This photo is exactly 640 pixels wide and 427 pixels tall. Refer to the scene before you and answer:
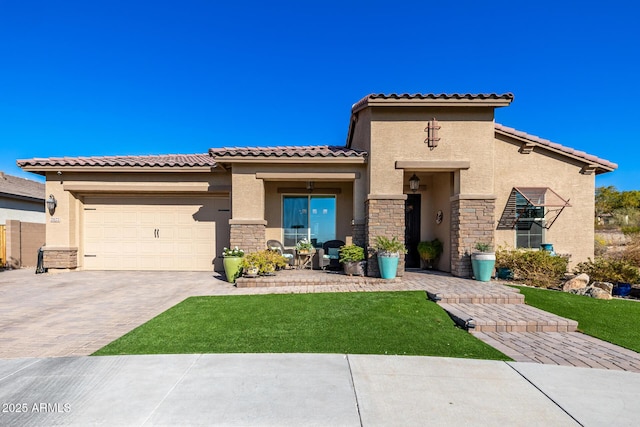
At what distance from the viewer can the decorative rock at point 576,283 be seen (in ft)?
26.6

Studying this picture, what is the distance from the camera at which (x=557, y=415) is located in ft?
9.05

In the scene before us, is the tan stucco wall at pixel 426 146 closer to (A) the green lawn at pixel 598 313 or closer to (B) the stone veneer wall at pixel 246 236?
(A) the green lawn at pixel 598 313

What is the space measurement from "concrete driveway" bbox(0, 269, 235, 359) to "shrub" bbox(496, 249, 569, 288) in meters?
7.88

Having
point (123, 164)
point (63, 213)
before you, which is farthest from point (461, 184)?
point (63, 213)

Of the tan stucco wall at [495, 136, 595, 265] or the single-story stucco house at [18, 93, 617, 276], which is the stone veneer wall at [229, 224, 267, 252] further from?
the tan stucco wall at [495, 136, 595, 265]

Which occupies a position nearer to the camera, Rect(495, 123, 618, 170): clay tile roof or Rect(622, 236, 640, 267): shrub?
Rect(622, 236, 640, 267): shrub

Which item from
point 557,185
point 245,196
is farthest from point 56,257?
point 557,185

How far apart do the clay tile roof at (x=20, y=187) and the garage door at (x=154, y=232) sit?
A: 23.9 feet

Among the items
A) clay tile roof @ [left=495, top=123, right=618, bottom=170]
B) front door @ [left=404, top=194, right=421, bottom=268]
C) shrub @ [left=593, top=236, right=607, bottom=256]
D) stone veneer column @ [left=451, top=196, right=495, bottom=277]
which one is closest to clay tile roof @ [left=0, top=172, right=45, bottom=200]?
front door @ [left=404, top=194, right=421, bottom=268]

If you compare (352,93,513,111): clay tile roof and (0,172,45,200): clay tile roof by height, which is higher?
(352,93,513,111): clay tile roof

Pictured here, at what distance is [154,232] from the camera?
10797 mm

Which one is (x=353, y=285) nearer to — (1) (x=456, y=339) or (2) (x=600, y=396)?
(1) (x=456, y=339)

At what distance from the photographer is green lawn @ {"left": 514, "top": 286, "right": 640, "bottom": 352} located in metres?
4.97

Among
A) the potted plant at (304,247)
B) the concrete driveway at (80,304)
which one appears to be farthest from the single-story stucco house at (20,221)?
the potted plant at (304,247)
